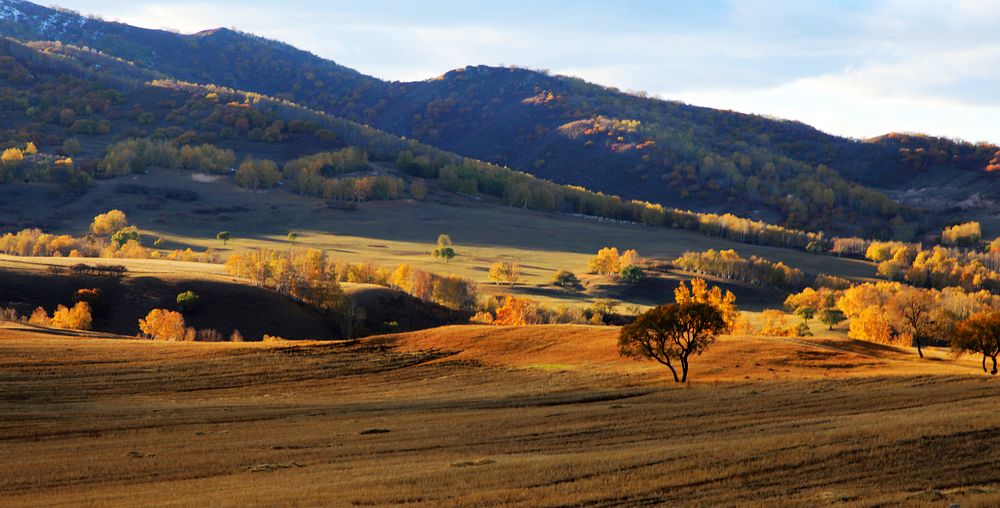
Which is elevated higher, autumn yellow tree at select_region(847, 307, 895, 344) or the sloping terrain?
autumn yellow tree at select_region(847, 307, 895, 344)

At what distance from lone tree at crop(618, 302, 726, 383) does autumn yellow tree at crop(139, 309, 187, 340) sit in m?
53.5

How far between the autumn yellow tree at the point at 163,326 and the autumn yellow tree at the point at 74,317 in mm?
5401

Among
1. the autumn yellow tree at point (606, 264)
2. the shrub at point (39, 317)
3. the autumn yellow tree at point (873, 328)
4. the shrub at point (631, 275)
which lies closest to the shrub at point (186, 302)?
the shrub at point (39, 317)

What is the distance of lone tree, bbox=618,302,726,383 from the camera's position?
61438 millimetres

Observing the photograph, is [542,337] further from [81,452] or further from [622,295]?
[622,295]

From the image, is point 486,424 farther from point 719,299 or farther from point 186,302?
point 719,299

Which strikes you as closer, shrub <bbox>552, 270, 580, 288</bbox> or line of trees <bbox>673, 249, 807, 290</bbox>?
shrub <bbox>552, 270, 580, 288</bbox>

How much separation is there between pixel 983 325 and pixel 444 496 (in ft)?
159

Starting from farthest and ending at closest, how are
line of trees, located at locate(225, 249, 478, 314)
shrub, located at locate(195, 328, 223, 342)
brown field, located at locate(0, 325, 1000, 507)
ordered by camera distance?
line of trees, located at locate(225, 249, 478, 314) → shrub, located at locate(195, 328, 223, 342) → brown field, located at locate(0, 325, 1000, 507)

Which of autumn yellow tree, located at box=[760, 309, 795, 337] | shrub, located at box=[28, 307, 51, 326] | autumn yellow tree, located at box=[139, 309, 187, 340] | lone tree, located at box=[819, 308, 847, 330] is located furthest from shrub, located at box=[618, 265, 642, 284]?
shrub, located at box=[28, 307, 51, 326]

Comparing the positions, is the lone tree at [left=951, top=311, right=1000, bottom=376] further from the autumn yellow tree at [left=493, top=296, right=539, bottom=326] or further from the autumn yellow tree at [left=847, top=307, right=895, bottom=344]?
the autumn yellow tree at [left=493, top=296, right=539, bottom=326]

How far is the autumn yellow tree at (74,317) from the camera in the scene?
97625 mm

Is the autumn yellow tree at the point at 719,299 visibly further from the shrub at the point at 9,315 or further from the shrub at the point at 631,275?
the shrub at the point at 9,315

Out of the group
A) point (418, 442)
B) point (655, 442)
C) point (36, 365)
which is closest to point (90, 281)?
point (36, 365)
